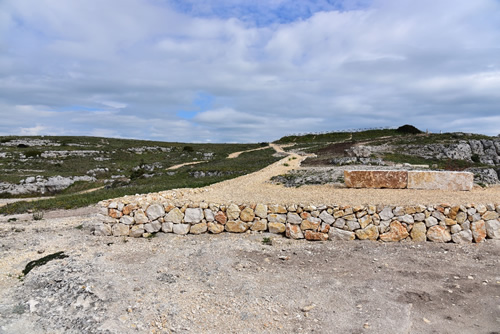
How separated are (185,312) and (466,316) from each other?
201 inches

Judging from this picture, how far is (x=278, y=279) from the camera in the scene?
24.2 ft

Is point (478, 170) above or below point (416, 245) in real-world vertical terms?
above

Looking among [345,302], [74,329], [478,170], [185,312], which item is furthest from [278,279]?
[478,170]

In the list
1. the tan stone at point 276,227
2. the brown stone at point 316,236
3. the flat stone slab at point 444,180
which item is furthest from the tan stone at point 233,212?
the flat stone slab at point 444,180

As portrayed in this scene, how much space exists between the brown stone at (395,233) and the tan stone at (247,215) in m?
4.01

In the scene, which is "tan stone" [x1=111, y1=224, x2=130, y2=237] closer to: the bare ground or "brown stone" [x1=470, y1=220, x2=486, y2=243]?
the bare ground

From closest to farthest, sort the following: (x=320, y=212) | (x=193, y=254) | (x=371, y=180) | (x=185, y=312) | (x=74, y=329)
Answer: (x=74, y=329) → (x=185, y=312) → (x=193, y=254) → (x=320, y=212) → (x=371, y=180)

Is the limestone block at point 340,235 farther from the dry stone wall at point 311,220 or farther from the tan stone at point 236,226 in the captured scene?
the tan stone at point 236,226

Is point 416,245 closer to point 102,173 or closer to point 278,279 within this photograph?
point 278,279

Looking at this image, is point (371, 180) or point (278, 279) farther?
point (371, 180)

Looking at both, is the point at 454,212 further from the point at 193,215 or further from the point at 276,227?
the point at 193,215

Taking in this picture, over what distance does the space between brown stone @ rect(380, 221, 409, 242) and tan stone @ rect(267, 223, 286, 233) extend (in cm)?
298

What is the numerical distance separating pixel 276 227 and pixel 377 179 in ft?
19.0

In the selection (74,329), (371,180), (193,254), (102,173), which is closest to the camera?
(74,329)
